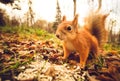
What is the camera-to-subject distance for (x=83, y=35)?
143cm

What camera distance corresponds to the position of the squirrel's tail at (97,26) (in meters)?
1.59

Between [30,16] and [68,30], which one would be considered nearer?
[68,30]

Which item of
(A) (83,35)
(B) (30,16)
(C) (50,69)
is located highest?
(B) (30,16)

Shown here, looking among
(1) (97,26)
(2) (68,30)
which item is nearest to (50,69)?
(2) (68,30)

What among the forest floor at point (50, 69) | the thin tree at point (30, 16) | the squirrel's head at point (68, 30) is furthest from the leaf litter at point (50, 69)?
the thin tree at point (30, 16)

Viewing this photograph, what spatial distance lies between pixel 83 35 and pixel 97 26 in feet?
0.73

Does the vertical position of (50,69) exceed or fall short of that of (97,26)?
it falls short

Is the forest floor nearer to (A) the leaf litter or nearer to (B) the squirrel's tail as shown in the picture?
(A) the leaf litter

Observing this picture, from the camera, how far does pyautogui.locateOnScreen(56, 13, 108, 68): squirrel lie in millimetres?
1347

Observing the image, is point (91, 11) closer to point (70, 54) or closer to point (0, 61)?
point (70, 54)

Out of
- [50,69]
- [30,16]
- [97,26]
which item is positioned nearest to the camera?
[50,69]

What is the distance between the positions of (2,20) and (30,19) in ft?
5.58

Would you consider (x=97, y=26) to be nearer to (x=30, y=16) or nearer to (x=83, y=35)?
(x=83, y=35)

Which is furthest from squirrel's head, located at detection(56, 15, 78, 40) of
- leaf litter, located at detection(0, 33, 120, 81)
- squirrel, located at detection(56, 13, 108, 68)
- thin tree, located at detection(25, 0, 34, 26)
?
thin tree, located at detection(25, 0, 34, 26)
